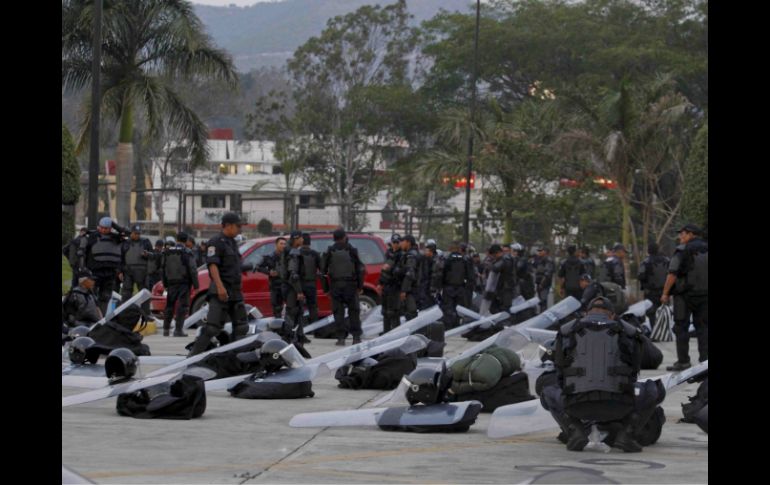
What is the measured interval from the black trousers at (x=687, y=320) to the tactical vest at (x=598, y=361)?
257 inches

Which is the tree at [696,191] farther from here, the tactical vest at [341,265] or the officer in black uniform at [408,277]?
the tactical vest at [341,265]

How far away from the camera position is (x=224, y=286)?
48.4 ft

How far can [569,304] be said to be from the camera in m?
13.4

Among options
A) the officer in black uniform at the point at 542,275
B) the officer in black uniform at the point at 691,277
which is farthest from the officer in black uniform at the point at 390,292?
the officer in black uniform at the point at 542,275

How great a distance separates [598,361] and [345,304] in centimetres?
1095

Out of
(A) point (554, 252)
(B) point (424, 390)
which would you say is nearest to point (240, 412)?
(B) point (424, 390)

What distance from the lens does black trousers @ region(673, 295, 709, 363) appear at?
1553 centimetres

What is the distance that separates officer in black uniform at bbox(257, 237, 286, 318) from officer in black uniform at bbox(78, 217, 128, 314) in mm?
2158

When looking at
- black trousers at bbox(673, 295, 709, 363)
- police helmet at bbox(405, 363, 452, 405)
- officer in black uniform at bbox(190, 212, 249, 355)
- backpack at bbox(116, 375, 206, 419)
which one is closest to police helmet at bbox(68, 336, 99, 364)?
officer in black uniform at bbox(190, 212, 249, 355)

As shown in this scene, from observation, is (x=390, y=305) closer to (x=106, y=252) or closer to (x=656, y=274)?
(x=656, y=274)

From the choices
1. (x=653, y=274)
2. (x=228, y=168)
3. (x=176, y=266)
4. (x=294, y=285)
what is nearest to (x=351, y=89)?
(x=653, y=274)
